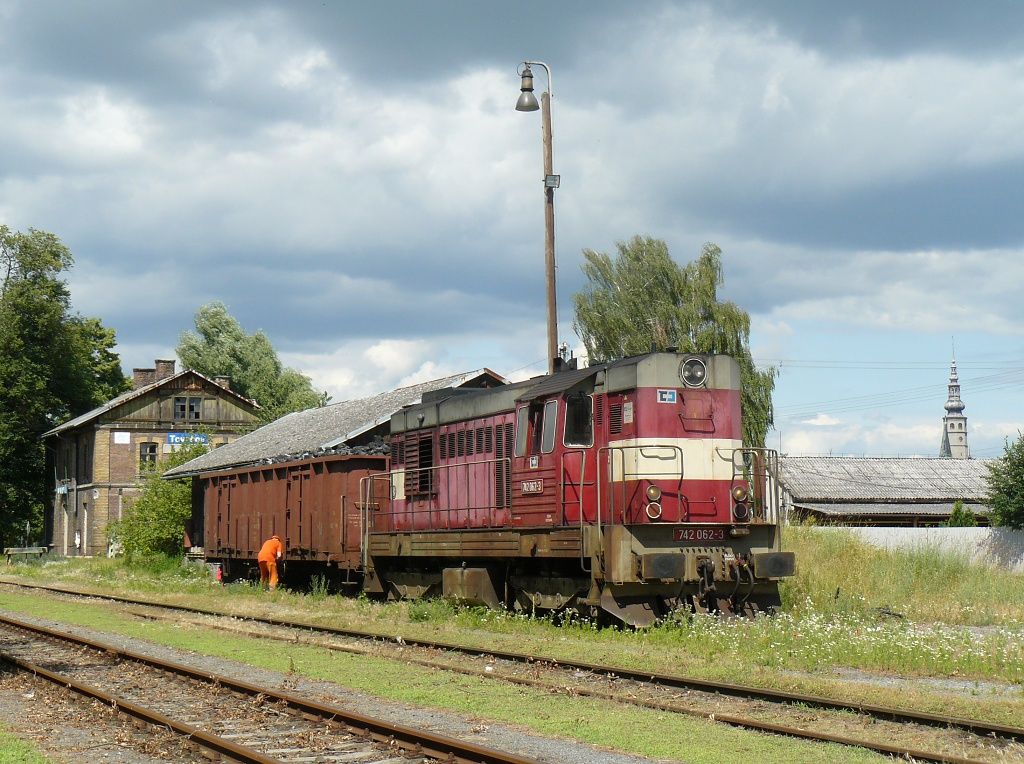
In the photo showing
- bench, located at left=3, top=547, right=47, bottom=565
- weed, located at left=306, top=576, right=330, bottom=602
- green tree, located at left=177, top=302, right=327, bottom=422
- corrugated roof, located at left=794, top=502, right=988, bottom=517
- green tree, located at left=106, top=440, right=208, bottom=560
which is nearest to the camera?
weed, located at left=306, top=576, right=330, bottom=602

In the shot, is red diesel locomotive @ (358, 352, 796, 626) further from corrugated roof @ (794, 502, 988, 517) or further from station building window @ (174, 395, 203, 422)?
station building window @ (174, 395, 203, 422)

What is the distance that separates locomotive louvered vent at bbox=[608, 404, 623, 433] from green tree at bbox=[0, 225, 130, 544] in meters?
49.2

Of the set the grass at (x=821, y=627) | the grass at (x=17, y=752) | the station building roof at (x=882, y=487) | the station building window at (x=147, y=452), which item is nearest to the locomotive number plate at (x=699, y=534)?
the grass at (x=821, y=627)

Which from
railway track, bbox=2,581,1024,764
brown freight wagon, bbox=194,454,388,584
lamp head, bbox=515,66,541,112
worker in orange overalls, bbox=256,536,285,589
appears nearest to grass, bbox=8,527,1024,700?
worker in orange overalls, bbox=256,536,285,589

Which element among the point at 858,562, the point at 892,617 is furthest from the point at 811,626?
the point at 858,562

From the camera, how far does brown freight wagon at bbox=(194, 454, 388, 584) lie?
22.2 meters

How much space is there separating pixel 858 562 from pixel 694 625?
8412 millimetres

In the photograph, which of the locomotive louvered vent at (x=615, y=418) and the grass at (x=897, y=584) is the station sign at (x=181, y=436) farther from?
the locomotive louvered vent at (x=615, y=418)

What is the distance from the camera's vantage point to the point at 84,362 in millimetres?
63156

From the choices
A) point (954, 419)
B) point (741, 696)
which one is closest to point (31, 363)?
point (741, 696)

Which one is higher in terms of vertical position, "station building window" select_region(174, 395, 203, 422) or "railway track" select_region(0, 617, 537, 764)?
"station building window" select_region(174, 395, 203, 422)

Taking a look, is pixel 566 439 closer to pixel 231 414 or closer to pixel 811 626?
pixel 811 626

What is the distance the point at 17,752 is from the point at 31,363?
54.3 m

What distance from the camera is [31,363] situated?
57906mm
